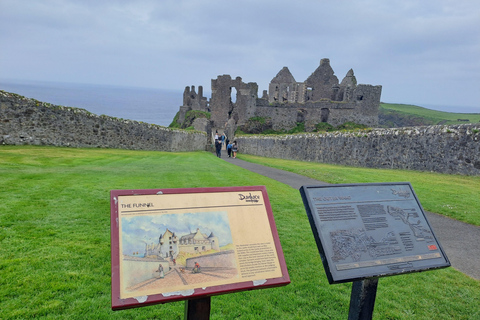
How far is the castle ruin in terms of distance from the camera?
3753 centimetres

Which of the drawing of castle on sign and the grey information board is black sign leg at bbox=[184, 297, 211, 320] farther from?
the grey information board

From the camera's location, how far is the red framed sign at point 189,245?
7.75ft

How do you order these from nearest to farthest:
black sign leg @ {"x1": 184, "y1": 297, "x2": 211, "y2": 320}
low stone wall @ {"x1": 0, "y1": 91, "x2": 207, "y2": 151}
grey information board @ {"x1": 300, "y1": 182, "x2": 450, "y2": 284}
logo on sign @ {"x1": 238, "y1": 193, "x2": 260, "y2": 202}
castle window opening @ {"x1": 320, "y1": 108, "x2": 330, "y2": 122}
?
black sign leg @ {"x1": 184, "y1": 297, "x2": 211, "y2": 320}
grey information board @ {"x1": 300, "y1": 182, "x2": 450, "y2": 284}
logo on sign @ {"x1": 238, "y1": 193, "x2": 260, "y2": 202}
low stone wall @ {"x1": 0, "y1": 91, "x2": 207, "y2": 151}
castle window opening @ {"x1": 320, "y1": 108, "x2": 330, "y2": 122}

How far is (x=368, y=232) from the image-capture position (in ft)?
10.0

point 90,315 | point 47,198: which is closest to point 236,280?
point 90,315

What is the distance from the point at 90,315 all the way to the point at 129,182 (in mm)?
5199

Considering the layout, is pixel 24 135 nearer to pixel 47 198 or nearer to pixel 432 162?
pixel 47 198

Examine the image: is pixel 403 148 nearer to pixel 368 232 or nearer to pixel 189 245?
pixel 368 232

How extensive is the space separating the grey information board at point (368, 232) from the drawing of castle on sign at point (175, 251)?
883mm

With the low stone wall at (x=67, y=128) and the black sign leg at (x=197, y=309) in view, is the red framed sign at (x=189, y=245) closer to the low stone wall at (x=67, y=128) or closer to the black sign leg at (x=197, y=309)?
the black sign leg at (x=197, y=309)

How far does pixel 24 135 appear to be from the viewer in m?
14.6

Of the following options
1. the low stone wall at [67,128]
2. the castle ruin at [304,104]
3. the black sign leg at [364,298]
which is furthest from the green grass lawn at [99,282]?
the castle ruin at [304,104]

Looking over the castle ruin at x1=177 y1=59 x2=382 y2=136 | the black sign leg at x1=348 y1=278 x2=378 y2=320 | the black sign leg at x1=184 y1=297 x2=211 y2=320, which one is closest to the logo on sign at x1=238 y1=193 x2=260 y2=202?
the black sign leg at x1=184 y1=297 x2=211 y2=320

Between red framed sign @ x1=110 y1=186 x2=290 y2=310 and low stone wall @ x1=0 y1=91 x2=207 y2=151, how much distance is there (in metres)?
14.7
